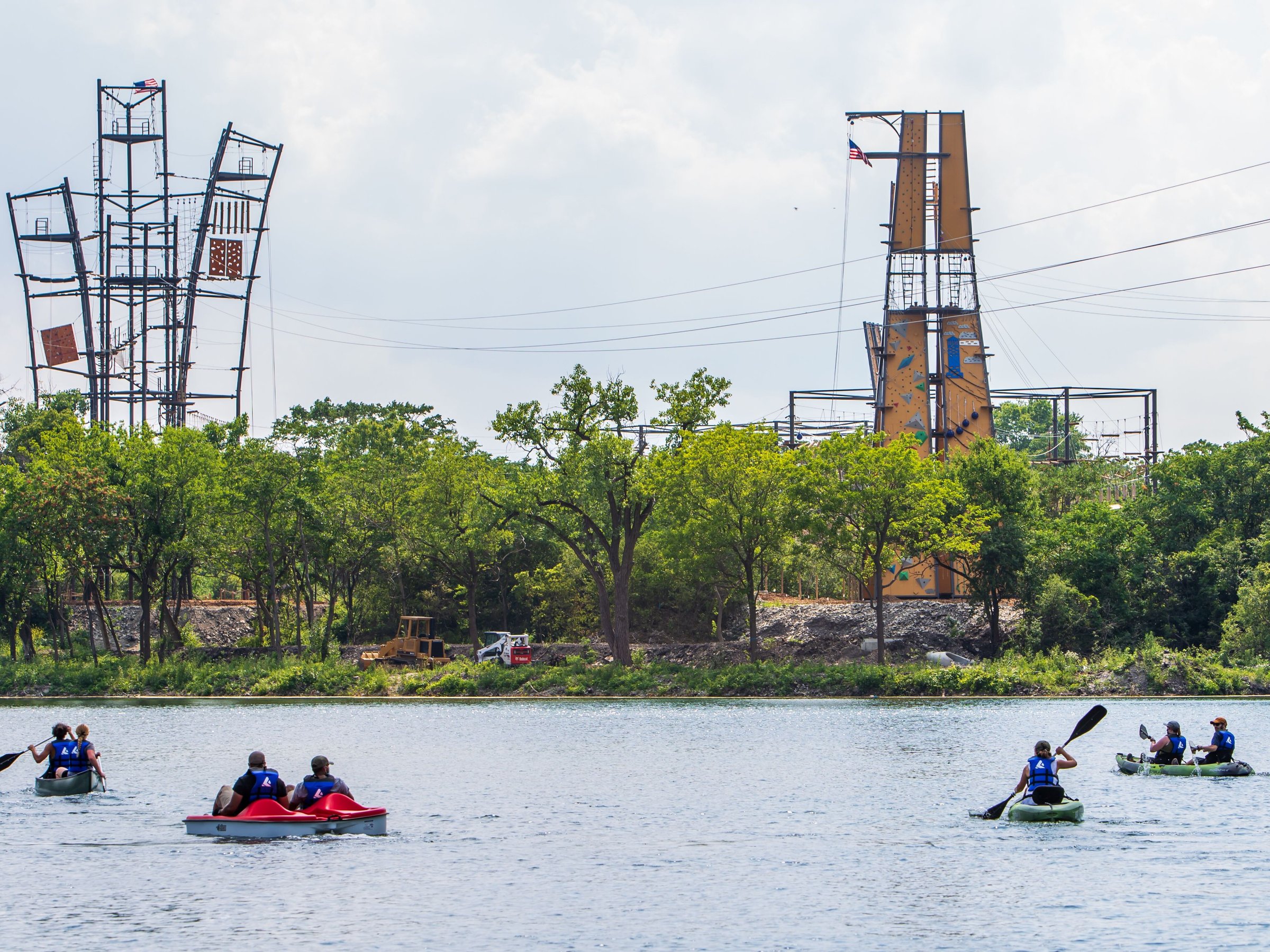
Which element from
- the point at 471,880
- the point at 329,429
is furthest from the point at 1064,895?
the point at 329,429

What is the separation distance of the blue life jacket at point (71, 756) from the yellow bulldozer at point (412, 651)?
37.4 metres

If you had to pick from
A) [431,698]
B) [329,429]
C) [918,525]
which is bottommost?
[431,698]

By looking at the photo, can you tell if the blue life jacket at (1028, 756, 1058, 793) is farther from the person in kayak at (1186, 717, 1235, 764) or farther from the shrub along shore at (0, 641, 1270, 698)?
the shrub along shore at (0, 641, 1270, 698)

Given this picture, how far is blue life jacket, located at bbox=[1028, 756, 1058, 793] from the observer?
29.2 m

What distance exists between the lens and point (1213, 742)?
3666 centimetres

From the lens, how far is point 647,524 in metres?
84.2

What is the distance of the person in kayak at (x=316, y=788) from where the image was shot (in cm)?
2847

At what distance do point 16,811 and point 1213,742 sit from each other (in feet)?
99.2

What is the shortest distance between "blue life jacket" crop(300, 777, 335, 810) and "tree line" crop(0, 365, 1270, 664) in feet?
137

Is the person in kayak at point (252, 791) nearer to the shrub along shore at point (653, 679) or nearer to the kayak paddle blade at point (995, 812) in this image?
the kayak paddle blade at point (995, 812)

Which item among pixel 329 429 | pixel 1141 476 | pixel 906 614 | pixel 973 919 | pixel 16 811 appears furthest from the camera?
pixel 1141 476

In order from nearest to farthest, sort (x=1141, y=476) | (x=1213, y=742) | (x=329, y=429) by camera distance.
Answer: (x=1213, y=742)
(x=329, y=429)
(x=1141, y=476)

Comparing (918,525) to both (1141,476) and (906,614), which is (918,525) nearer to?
(906,614)

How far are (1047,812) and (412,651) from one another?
5091 centimetres
